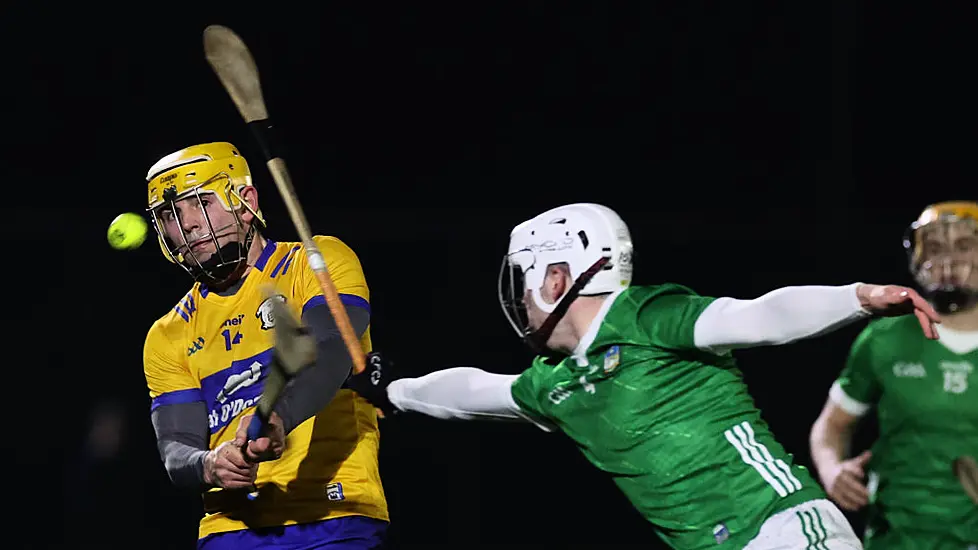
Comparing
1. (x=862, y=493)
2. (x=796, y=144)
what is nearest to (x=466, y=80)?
(x=796, y=144)

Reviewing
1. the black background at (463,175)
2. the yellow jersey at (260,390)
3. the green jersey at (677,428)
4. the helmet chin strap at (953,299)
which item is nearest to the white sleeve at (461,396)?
the yellow jersey at (260,390)

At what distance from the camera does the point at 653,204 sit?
19.1ft

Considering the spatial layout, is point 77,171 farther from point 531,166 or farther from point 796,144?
point 796,144

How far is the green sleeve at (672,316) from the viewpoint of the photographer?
266cm

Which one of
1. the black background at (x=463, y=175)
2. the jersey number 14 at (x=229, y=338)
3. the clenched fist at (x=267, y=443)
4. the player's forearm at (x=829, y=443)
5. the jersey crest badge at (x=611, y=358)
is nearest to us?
the jersey crest badge at (x=611, y=358)

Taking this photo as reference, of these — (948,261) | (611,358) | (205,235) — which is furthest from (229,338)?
(948,261)

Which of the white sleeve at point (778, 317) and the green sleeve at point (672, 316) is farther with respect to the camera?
the green sleeve at point (672, 316)

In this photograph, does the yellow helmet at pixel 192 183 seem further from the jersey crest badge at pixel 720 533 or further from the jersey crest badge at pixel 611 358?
the jersey crest badge at pixel 720 533

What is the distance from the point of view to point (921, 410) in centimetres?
359

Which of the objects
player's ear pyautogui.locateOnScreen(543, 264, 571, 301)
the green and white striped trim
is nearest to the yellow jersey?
player's ear pyautogui.locateOnScreen(543, 264, 571, 301)

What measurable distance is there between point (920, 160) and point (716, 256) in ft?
3.46

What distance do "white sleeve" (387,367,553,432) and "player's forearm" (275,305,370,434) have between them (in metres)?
0.15

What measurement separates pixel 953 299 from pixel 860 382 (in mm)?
299

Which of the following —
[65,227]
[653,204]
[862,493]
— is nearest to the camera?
[862,493]
